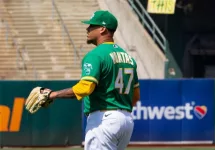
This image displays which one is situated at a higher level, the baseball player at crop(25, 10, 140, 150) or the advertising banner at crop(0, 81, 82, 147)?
the baseball player at crop(25, 10, 140, 150)

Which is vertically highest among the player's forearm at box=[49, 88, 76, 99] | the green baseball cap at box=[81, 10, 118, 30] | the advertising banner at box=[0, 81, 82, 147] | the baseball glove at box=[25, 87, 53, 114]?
the green baseball cap at box=[81, 10, 118, 30]

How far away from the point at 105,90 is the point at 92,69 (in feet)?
0.89

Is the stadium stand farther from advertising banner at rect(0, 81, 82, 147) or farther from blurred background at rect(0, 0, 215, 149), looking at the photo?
advertising banner at rect(0, 81, 82, 147)

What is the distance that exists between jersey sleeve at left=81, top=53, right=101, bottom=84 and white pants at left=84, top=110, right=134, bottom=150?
33 cm

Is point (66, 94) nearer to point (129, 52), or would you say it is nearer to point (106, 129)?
point (106, 129)

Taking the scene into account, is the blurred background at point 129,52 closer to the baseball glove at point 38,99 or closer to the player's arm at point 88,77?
the baseball glove at point 38,99

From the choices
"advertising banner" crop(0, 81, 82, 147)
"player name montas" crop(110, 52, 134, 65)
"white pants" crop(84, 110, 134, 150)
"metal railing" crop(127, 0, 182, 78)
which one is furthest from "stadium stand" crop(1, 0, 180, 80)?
"white pants" crop(84, 110, 134, 150)

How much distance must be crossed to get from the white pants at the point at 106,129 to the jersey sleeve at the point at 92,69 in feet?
1.09

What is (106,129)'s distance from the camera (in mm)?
5504

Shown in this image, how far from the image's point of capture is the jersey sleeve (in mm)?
5379

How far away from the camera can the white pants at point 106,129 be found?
5.52 m

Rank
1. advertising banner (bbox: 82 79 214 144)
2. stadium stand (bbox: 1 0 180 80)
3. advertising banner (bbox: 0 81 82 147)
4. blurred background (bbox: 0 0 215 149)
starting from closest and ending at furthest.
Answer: advertising banner (bbox: 0 81 82 147) < blurred background (bbox: 0 0 215 149) < advertising banner (bbox: 82 79 214 144) < stadium stand (bbox: 1 0 180 80)

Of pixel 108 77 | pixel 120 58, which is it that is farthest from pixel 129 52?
pixel 108 77

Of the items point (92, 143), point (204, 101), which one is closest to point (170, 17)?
point (204, 101)
